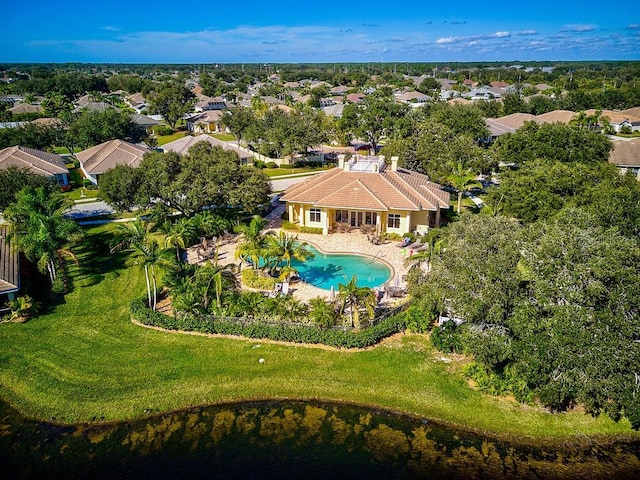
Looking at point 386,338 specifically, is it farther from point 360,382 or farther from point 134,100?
point 134,100

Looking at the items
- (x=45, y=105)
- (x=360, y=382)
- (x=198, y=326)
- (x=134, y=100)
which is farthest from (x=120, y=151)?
(x=134, y=100)

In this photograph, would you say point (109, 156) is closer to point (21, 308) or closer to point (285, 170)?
point (285, 170)

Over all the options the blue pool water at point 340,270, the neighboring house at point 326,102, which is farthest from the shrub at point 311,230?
the neighboring house at point 326,102

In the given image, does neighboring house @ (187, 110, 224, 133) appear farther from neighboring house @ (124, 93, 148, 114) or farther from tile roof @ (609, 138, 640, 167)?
tile roof @ (609, 138, 640, 167)

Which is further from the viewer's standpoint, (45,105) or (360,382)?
(45,105)

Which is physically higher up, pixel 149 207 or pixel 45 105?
pixel 45 105

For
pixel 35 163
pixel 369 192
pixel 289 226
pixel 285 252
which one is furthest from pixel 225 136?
pixel 285 252
